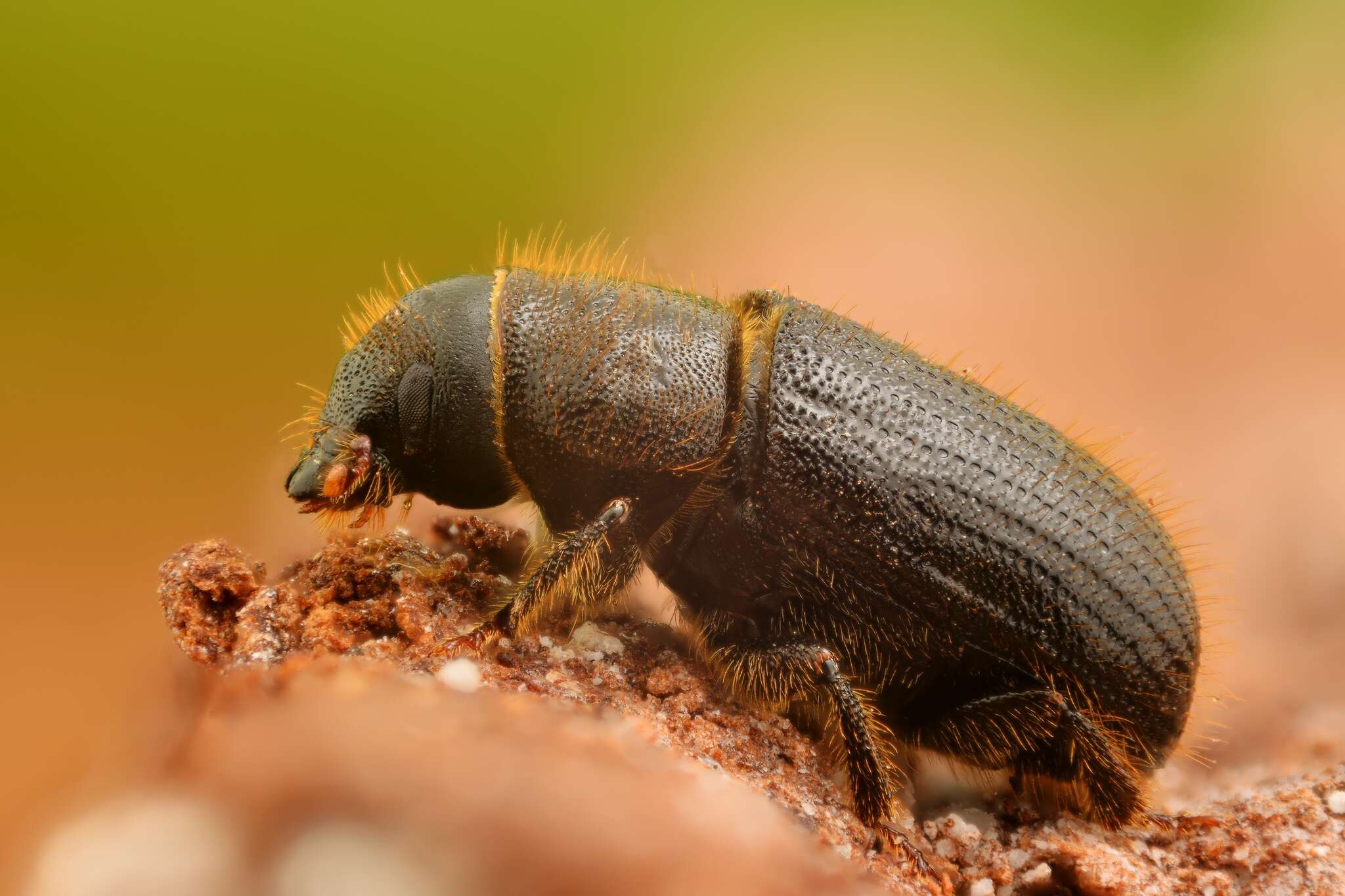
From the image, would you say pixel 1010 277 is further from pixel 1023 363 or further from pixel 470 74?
pixel 470 74

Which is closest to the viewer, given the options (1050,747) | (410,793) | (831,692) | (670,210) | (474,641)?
(410,793)

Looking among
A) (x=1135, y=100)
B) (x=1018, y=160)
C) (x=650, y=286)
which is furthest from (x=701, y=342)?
(x=1135, y=100)

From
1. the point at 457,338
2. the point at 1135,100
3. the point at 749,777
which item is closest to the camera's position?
the point at 749,777

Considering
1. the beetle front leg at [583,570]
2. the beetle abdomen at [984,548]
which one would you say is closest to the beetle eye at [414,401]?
the beetle front leg at [583,570]

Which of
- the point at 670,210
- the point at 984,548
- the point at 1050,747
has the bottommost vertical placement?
the point at 1050,747

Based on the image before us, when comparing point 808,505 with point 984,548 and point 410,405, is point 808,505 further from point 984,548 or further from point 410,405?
point 410,405

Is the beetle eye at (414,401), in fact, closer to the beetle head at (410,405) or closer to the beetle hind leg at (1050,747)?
the beetle head at (410,405)

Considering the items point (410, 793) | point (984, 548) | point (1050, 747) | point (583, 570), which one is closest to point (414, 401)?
point (583, 570)
